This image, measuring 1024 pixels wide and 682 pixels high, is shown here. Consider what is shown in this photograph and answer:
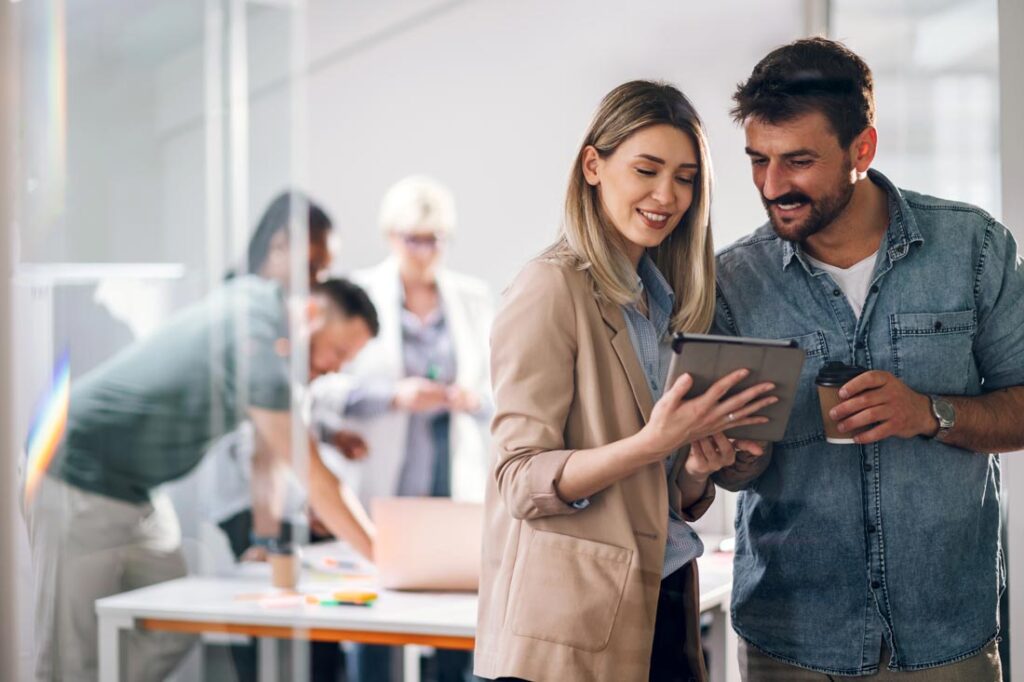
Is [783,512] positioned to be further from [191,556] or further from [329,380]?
[329,380]

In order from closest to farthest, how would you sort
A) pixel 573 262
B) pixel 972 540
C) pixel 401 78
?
pixel 573 262
pixel 972 540
pixel 401 78

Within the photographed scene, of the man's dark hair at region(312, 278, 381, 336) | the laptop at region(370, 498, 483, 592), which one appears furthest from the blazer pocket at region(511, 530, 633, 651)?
the man's dark hair at region(312, 278, 381, 336)

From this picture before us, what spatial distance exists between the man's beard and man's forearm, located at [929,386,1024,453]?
0.31 m

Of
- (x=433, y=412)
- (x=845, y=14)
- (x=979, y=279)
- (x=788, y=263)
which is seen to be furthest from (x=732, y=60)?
(x=433, y=412)

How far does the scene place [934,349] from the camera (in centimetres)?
173

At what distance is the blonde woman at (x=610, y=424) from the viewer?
1582mm

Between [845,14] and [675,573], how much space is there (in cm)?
101

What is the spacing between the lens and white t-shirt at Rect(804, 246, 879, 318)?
1.77 meters

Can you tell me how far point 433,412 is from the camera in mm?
4277

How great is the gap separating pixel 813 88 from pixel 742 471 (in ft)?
1.91

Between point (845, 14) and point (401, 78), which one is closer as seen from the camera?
point (845, 14)

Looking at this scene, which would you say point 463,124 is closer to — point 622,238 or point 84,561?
point 84,561

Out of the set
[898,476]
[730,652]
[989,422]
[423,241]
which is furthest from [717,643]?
[423,241]

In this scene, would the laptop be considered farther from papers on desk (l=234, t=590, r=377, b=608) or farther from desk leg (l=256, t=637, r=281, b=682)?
desk leg (l=256, t=637, r=281, b=682)
